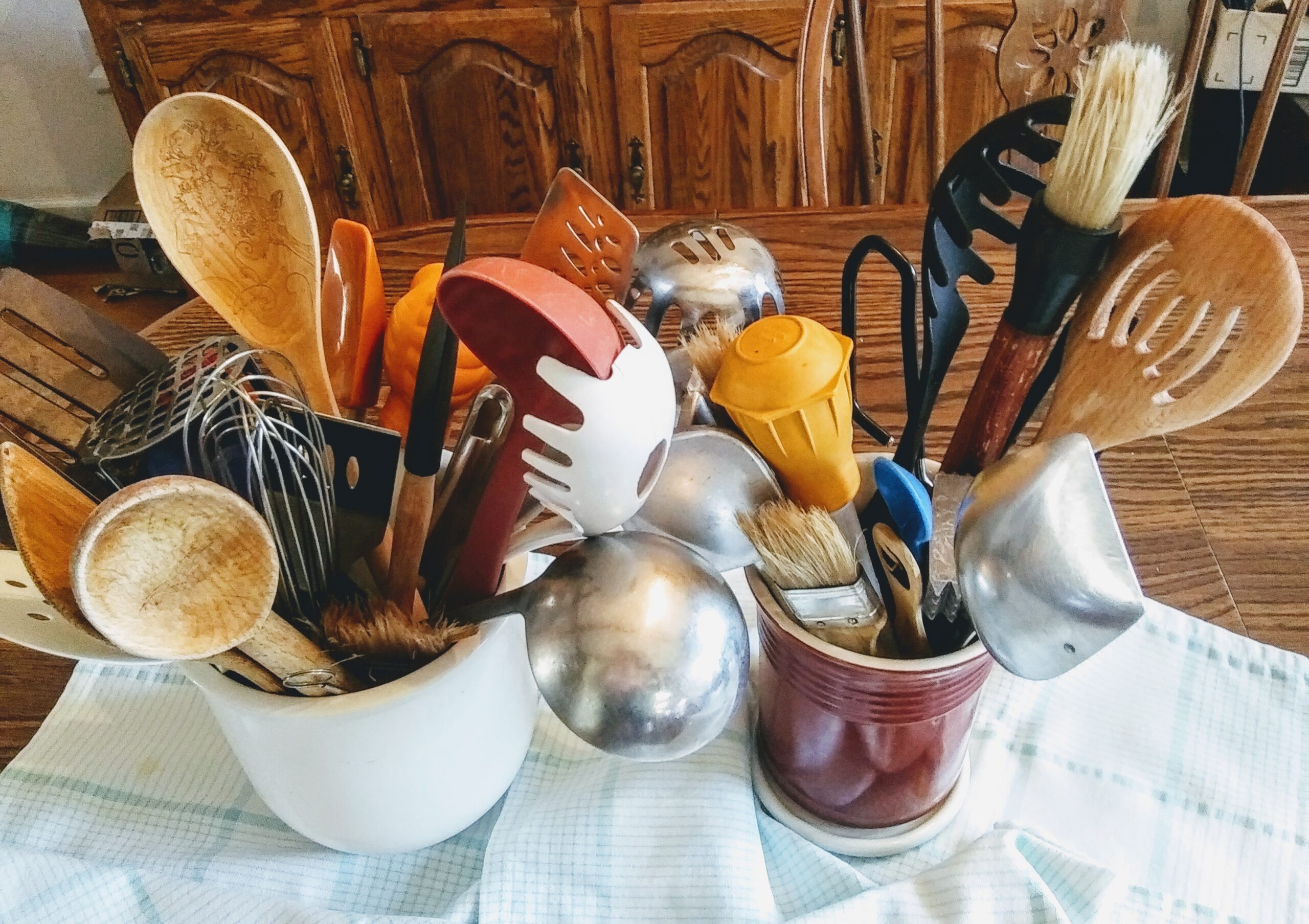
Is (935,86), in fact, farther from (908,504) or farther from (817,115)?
(908,504)

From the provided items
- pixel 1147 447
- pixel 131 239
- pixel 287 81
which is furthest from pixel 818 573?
pixel 131 239

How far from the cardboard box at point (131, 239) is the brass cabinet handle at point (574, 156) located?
0.79 meters

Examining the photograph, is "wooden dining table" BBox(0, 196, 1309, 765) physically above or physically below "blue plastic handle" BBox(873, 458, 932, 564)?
below

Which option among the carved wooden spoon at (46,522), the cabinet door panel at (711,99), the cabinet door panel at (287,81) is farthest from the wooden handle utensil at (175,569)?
the cabinet door panel at (287,81)

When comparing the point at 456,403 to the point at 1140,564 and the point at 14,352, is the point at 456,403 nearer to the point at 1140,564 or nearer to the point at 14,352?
the point at 14,352

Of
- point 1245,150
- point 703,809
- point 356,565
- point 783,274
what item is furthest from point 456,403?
point 1245,150

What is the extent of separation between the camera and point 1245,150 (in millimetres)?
796

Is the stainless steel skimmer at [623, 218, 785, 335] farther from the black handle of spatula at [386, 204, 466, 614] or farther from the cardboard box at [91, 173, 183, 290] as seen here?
the cardboard box at [91, 173, 183, 290]

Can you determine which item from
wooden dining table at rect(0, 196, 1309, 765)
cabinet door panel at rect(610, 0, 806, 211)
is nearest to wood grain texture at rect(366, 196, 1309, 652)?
wooden dining table at rect(0, 196, 1309, 765)

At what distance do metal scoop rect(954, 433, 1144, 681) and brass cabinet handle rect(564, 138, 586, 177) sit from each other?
123 centimetres

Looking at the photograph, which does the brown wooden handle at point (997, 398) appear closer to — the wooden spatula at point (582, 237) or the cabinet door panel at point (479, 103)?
the wooden spatula at point (582, 237)

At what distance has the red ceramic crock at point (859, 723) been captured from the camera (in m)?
0.31

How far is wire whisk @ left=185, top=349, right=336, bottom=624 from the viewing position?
0.92ft

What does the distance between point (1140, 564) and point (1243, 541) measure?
0.05 metres
